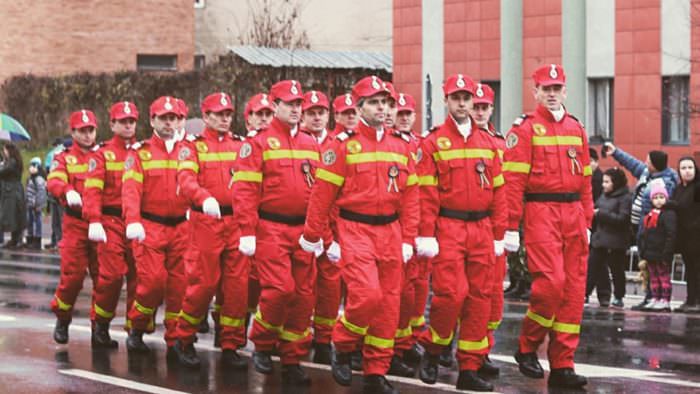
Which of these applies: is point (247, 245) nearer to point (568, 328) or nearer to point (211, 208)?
point (211, 208)

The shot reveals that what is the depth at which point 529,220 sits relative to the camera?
473 inches

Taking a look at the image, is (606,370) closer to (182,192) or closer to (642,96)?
(182,192)

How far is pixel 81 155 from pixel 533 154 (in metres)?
4.72

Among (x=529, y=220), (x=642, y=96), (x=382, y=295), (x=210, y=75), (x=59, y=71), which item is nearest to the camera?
(x=382, y=295)

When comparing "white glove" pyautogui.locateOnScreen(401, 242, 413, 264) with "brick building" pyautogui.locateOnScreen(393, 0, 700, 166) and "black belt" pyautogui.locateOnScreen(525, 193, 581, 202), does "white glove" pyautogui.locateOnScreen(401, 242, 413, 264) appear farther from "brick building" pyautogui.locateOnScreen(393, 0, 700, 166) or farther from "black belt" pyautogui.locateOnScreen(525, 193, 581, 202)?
"brick building" pyautogui.locateOnScreen(393, 0, 700, 166)

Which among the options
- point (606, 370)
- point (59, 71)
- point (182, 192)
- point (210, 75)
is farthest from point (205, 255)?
point (59, 71)

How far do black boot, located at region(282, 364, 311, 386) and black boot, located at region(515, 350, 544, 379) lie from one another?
1582mm

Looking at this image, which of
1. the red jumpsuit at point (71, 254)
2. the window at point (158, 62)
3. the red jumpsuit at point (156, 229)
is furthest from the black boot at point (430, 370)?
the window at point (158, 62)

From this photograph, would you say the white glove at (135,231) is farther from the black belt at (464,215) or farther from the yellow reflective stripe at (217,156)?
the black belt at (464,215)

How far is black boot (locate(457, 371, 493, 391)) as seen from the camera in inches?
456

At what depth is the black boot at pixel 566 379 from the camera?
38.5 ft

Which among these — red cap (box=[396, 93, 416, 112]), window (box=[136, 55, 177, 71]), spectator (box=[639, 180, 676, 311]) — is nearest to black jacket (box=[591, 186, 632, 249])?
spectator (box=[639, 180, 676, 311])

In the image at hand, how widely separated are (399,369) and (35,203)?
16.8 meters

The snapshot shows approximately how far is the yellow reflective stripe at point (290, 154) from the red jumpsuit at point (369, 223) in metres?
0.87
